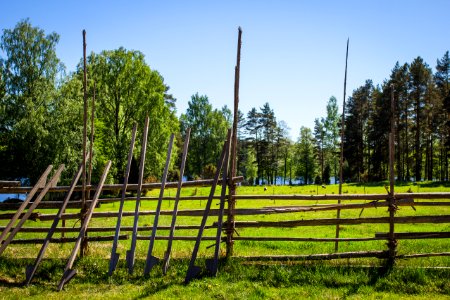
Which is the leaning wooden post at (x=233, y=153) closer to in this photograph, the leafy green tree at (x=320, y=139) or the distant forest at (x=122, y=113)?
the distant forest at (x=122, y=113)

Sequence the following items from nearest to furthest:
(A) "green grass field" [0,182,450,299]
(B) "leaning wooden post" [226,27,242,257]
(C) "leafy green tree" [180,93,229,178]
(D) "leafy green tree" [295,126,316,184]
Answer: (A) "green grass field" [0,182,450,299], (B) "leaning wooden post" [226,27,242,257], (C) "leafy green tree" [180,93,229,178], (D) "leafy green tree" [295,126,316,184]

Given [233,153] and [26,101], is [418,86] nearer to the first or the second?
[26,101]

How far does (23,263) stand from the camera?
628 cm

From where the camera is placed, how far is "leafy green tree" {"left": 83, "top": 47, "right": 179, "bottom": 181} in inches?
1061

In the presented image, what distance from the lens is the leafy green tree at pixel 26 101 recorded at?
21.2 m

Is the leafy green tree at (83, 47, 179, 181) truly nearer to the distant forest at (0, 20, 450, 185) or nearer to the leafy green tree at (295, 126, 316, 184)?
the distant forest at (0, 20, 450, 185)

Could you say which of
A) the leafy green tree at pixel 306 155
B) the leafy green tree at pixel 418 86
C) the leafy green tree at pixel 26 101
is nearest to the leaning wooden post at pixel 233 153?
the leafy green tree at pixel 26 101

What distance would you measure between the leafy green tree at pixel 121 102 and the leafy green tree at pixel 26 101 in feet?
12.9

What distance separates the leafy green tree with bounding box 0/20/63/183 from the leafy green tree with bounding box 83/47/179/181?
393 centimetres

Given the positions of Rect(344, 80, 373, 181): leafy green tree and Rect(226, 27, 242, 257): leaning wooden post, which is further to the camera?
Result: Rect(344, 80, 373, 181): leafy green tree

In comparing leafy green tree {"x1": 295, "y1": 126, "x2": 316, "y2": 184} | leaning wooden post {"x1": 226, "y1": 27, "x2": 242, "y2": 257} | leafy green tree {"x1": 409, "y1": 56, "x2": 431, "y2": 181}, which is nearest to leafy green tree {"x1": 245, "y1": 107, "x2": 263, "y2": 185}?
leafy green tree {"x1": 295, "y1": 126, "x2": 316, "y2": 184}

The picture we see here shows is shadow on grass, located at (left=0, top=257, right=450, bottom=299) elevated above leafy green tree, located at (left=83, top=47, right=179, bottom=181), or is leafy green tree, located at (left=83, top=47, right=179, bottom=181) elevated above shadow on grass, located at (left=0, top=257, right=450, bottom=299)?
leafy green tree, located at (left=83, top=47, right=179, bottom=181)

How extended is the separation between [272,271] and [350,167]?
46.4 m

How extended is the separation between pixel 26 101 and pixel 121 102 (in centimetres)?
745
